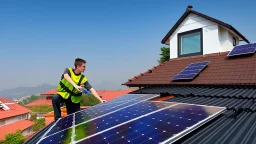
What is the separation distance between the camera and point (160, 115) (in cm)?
389

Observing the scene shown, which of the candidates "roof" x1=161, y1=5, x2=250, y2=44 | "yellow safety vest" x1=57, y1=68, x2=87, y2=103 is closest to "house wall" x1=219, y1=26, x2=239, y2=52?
"roof" x1=161, y1=5, x2=250, y2=44

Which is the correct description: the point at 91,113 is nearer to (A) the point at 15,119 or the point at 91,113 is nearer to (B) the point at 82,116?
(B) the point at 82,116

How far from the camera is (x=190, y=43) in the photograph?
42.4 ft

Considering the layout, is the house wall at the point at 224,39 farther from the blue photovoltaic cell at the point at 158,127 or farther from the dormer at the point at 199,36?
the blue photovoltaic cell at the point at 158,127

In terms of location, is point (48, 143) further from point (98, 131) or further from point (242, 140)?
point (242, 140)

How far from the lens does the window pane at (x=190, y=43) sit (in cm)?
1262

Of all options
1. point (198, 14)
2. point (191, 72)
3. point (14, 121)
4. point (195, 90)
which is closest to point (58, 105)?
point (195, 90)

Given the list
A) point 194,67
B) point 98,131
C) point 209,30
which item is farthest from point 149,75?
point 98,131

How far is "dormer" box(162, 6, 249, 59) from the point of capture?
12.1 meters

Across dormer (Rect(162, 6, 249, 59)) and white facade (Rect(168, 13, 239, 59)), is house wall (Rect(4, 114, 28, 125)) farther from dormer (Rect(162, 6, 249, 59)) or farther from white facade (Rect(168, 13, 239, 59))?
white facade (Rect(168, 13, 239, 59))

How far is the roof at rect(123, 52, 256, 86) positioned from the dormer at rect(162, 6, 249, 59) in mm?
562

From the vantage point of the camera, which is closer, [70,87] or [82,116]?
[82,116]

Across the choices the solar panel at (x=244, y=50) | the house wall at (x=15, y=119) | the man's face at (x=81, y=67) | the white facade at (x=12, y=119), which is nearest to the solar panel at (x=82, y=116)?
the man's face at (x=81, y=67)

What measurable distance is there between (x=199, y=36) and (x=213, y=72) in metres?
4.03
